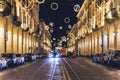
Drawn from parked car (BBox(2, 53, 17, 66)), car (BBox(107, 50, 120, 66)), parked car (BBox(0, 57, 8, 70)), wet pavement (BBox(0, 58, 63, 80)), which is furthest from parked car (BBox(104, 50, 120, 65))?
parked car (BBox(0, 57, 8, 70))

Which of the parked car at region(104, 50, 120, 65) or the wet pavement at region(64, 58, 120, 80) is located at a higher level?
the parked car at region(104, 50, 120, 65)

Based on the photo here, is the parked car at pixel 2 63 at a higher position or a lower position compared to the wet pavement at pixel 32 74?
higher

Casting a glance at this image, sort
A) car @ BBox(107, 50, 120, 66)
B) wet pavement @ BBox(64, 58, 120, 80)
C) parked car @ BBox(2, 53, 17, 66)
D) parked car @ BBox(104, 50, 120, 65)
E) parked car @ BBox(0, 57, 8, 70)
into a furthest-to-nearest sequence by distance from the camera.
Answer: parked car @ BBox(2, 53, 17, 66) → parked car @ BBox(104, 50, 120, 65) → car @ BBox(107, 50, 120, 66) → parked car @ BBox(0, 57, 8, 70) → wet pavement @ BBox(64, 58, 120, 80)

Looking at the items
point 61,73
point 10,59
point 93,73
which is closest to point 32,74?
point 61,73

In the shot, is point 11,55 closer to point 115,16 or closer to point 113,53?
point 113,53

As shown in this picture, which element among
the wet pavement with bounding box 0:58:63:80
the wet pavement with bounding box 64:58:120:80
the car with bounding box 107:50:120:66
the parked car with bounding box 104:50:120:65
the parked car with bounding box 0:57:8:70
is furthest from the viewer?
the parked car with bounding box 104:50:120:65

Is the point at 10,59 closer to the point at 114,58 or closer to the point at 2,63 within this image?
the point at 2,63

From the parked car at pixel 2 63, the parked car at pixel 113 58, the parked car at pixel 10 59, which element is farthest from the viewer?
the parked car at pixel 10 59

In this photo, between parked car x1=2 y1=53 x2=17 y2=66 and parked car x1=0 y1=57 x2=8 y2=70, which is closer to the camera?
parked car x1=0 y1=57 x2=8 y2=70

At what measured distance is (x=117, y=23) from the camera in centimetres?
6028

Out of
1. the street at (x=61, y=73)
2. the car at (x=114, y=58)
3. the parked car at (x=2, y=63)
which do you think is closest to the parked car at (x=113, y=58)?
the car at (x=114, y=58)

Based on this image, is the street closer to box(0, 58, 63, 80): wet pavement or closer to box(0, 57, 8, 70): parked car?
box(0, 58, 63, 80): wet pavement

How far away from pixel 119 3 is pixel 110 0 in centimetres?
755

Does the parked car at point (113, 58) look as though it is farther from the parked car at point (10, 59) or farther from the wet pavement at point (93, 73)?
the parked car at point (10, 59)
